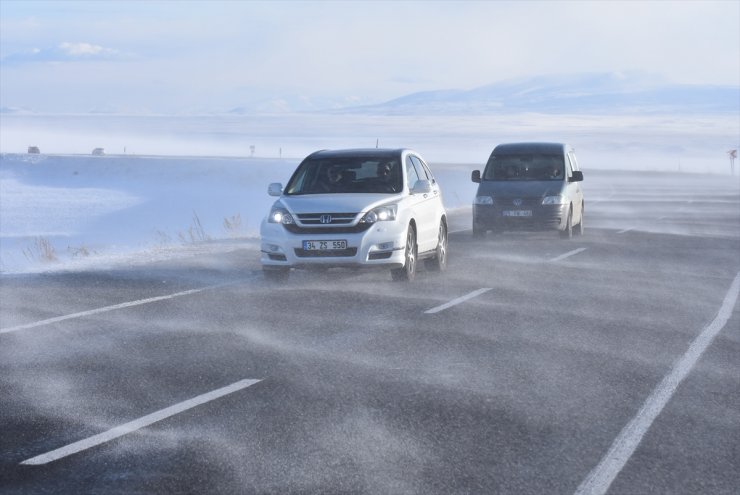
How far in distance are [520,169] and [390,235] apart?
917cm

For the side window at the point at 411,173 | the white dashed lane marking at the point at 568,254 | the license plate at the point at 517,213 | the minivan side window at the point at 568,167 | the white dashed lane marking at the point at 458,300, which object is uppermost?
the side window at the point at 411,173

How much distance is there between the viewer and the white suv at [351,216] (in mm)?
14156

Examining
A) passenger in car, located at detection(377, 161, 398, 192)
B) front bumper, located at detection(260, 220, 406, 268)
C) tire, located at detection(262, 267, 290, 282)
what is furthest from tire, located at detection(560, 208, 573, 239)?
tire, located at detection(262, 267, 290, 282)

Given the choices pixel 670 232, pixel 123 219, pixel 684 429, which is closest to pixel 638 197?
pixel 670 232

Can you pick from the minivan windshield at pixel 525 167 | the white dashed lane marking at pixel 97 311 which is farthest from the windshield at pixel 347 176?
the minivan windshield at pixel 525 167

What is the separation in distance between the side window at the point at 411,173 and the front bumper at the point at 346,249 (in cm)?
121

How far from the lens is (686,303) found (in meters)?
13.0

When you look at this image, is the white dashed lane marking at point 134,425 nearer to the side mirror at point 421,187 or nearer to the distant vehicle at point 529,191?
the side mirror at point 421,187

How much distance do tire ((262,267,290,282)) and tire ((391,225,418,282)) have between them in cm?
137

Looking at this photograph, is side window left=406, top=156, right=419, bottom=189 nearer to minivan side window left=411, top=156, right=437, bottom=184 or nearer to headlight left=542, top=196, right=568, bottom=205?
minivan side window left=411, top=156, right=437, bottom=184

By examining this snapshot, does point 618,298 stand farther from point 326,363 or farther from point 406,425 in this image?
point 406,425

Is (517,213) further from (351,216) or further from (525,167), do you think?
(351,216)

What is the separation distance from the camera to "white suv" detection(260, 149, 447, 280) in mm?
14156

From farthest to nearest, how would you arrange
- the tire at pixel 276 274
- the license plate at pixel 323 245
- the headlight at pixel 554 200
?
the headlight at pixel 554 200
the tire at pixel 276 274
the license plate at pixel 323 245
